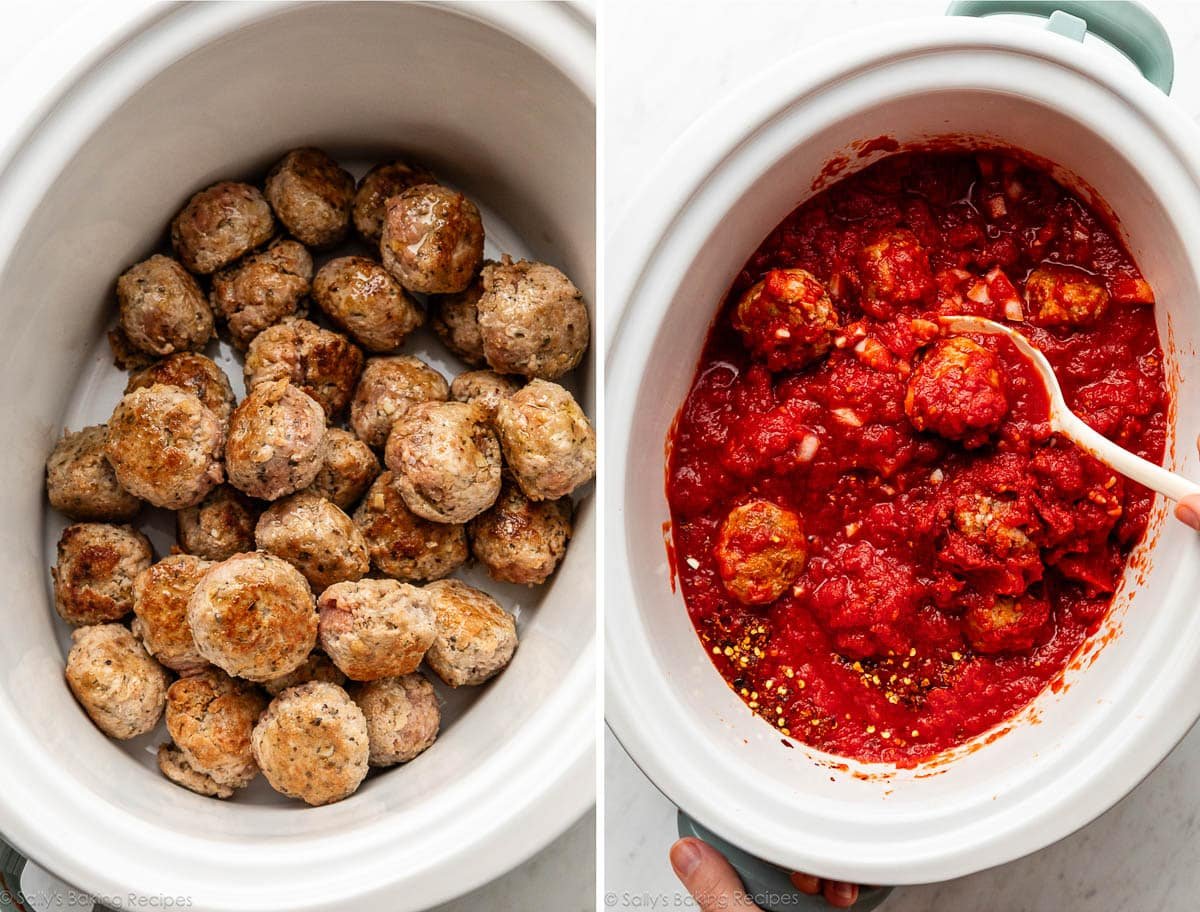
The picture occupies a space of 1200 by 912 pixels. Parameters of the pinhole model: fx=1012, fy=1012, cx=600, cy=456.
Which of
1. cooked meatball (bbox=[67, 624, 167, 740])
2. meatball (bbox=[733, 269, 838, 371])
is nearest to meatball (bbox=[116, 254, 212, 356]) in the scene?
cooked meatball (bbox=[67, 624, 167, 740])

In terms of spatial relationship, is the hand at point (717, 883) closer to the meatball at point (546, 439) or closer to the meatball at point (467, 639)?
the meatball at point (467, 639)

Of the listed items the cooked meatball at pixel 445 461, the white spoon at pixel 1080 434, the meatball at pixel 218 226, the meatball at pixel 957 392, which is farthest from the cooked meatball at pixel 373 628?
the white spoon at pixel 1080 434

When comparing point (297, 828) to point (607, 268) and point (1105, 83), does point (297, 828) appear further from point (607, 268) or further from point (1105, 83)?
point (1105, 83)

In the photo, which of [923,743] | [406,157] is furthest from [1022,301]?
[406,157]

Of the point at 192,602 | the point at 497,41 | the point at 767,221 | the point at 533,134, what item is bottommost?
the point at 192,602

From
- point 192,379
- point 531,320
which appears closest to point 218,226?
point 192,379
